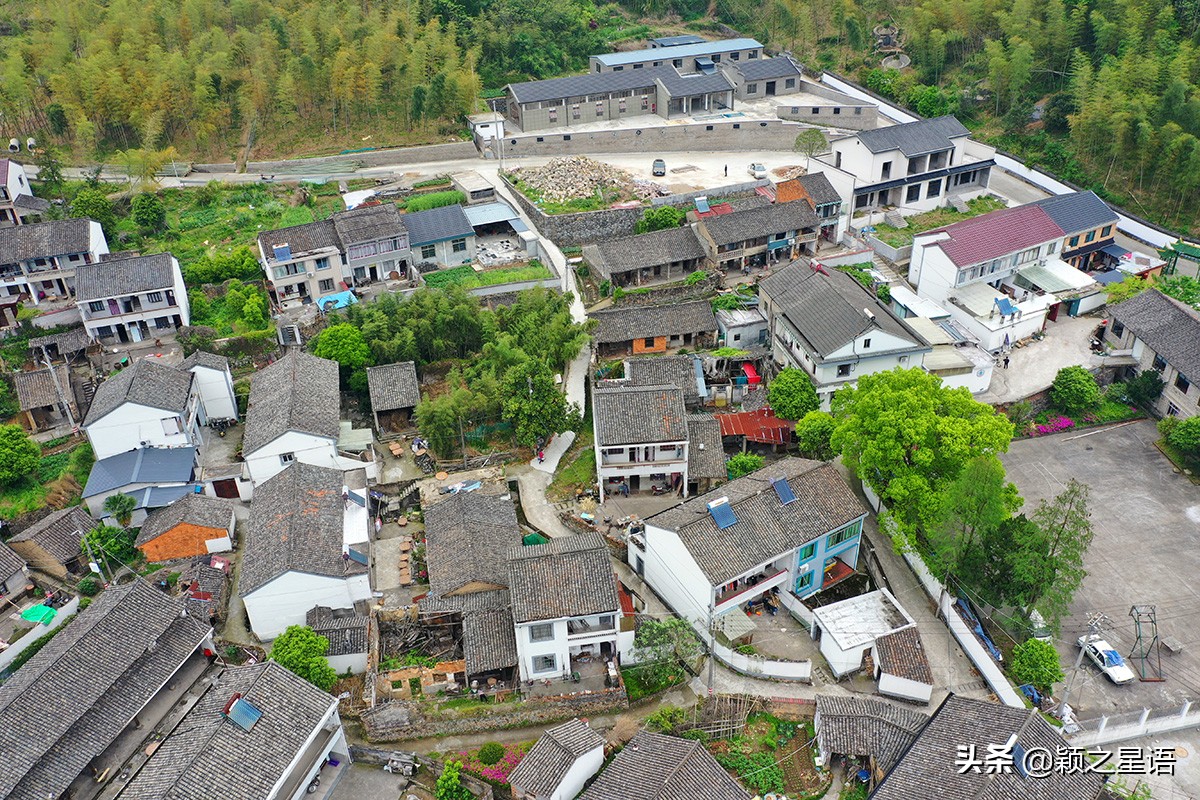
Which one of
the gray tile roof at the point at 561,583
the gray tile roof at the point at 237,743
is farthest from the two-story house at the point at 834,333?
the gray tile roof at the point at 237,743

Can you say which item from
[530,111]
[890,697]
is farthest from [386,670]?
[530,111]

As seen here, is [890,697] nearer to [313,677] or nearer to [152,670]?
[313,677]

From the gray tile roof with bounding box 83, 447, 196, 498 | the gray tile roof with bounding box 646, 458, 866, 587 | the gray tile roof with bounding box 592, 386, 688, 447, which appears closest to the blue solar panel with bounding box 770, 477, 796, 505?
the gray tile roof with bounding box 646, 458, 866, 587

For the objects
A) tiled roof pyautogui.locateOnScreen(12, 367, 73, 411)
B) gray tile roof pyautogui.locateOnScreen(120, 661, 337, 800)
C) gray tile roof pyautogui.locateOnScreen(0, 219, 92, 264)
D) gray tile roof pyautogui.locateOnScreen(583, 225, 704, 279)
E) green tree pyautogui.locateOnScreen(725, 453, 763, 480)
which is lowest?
green tree pyautogui.locateOnScreen(725, 453, 763, 480)

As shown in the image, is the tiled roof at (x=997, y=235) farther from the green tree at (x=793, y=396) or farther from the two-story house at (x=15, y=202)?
the two-story house at (x=15, y=202)

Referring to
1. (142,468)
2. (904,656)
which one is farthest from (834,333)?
(142,468)

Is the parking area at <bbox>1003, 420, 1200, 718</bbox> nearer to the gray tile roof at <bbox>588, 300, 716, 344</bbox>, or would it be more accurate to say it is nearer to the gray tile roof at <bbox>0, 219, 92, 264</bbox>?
the gray tile roof at <bbox>588, 300, 716, 344</bbox>

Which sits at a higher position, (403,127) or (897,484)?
(403,127)
